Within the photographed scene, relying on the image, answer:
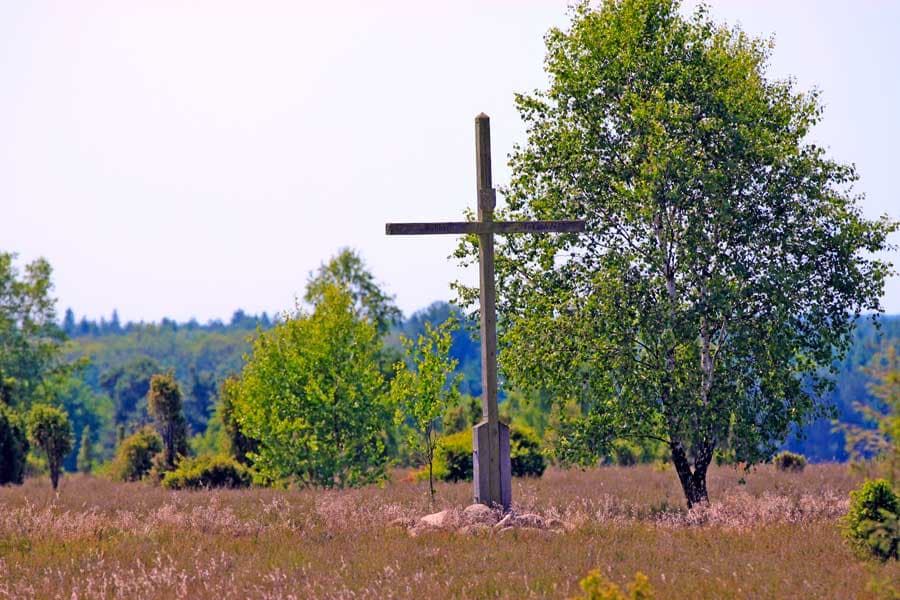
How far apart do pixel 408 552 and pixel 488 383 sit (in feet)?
13.8

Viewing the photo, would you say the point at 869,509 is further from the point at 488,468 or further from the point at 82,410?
the point at 82,410

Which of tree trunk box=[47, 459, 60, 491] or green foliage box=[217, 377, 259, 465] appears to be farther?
green foliage box=[217, 377, 259, 465]

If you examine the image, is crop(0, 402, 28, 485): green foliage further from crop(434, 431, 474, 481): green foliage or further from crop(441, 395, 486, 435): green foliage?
crop(434, 431, 474, 481): green foliage

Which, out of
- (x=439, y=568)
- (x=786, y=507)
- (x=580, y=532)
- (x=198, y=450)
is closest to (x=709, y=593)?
(x=439, y=568)

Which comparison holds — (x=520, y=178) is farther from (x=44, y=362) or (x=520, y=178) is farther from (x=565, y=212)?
(x=44, y=362)

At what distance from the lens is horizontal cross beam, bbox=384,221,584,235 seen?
18.1m

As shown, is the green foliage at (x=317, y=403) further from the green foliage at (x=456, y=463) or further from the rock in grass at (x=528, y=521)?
the rock in grass at (x=528, y=521)

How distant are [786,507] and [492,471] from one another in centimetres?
577

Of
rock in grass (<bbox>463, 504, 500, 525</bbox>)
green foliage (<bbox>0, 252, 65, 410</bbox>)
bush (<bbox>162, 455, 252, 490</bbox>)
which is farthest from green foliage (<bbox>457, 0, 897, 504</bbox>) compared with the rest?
green foliage (<bbox>0, 252, 65, 410</bbox>)

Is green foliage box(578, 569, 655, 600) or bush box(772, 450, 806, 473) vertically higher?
green foliage box(578, 569, 655, 600)

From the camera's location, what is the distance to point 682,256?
21219 mm

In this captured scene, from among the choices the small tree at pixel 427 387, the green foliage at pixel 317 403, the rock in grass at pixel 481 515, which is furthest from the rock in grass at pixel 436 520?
the green foliage at pixel 317 403

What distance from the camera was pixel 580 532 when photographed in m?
16.7

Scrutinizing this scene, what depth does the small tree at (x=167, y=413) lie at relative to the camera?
124 ft
